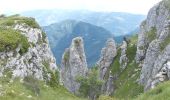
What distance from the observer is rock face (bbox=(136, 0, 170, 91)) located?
11525 cm

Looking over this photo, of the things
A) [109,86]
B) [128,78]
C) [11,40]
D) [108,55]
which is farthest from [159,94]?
[108,55]

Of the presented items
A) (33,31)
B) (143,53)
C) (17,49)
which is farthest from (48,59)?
(143,53)

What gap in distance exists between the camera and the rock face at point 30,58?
176 feet

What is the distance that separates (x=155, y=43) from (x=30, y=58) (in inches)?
2992

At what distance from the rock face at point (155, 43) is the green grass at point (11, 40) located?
51.7 metres

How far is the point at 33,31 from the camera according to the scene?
6500cm

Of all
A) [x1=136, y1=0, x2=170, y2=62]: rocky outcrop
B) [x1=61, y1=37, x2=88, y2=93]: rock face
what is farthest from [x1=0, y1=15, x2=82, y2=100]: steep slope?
[x1=61, y1=37, x2=88, y2=93]: rock face

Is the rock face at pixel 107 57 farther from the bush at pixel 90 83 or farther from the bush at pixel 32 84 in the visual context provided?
the bush at pixel 32 84

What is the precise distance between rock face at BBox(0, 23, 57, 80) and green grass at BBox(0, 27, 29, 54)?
0.62 meters

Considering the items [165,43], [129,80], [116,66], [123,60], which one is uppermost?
[165,43]

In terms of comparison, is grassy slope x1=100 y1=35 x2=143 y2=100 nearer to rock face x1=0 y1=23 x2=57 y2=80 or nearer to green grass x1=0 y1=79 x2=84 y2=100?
rock face x1=0 y1=23 x2=57 y2=80

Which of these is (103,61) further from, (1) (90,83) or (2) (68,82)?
(1) (90,83)

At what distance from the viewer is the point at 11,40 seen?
185 ft

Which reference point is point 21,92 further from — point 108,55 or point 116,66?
point 108,55
